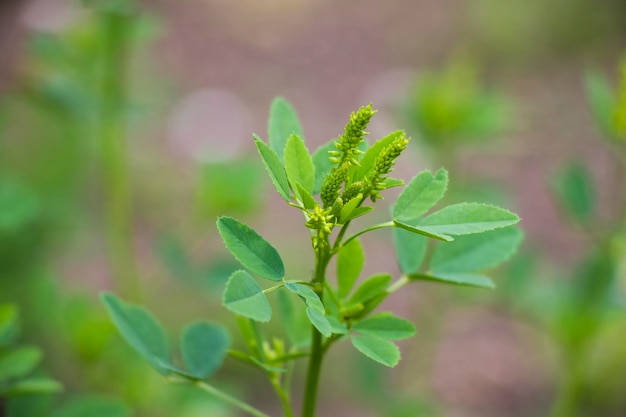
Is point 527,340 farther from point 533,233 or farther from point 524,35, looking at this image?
point 524,35

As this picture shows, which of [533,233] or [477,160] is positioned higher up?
[477,160]

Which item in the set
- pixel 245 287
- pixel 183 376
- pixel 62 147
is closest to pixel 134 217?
pixel 62 147

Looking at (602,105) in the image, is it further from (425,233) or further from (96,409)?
(96,409)

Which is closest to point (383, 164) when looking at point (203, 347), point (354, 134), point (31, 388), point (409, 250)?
point (354, 134)

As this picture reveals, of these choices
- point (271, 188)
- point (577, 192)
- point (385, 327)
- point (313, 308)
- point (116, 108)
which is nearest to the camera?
point (313, 308)

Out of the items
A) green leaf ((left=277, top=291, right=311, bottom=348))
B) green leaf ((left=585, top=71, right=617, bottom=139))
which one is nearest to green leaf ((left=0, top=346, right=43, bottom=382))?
green leaf ((left=277, top=291, right=311, bottom=348))

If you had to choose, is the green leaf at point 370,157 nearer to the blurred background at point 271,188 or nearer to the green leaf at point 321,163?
the green leaf at point 321,163
